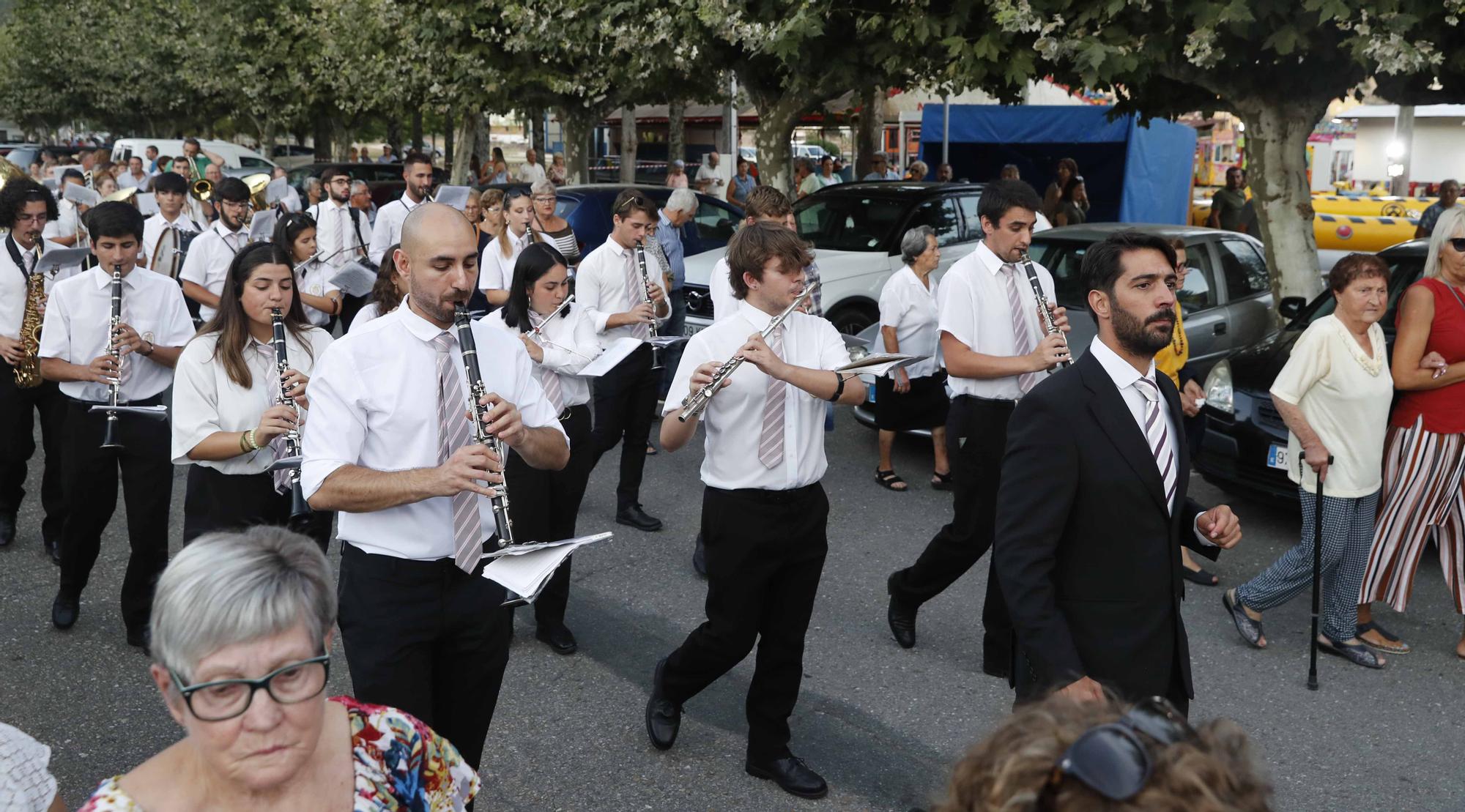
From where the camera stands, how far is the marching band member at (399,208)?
10750 mm

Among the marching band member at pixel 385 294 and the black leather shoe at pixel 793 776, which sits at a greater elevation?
the marching band member at pixel 385 294

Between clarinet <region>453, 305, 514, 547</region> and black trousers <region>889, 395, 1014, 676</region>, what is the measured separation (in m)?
2.56

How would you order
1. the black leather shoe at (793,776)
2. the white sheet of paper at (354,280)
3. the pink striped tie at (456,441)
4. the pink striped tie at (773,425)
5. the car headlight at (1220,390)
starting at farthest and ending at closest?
the car headlight at (1220,390), the white sheet of paper at (354,280), the black leather shoe at (793,776), the pink striped tie at (773,425), the pink striped tie at (456,441)

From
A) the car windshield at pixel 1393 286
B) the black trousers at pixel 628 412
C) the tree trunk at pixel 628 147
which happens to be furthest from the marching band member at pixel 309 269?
the tree trunk at pixel 628 147

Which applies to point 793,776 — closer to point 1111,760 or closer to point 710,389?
point 710,389

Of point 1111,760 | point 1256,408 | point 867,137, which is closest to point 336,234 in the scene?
point 1256,408

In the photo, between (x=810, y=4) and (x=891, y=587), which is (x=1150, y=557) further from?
(x=810, y=4)

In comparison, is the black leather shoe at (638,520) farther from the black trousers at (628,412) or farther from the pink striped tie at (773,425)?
the pink striped tie at (773,425)

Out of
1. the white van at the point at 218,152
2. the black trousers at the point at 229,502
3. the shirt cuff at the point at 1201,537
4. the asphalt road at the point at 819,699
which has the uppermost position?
the white van at the point at 218,152

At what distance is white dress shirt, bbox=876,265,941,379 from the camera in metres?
8.23

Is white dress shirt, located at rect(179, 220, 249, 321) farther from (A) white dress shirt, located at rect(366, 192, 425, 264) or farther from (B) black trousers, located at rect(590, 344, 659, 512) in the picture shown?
(B) black trousers, located at rect(590, 344, 659, 512)

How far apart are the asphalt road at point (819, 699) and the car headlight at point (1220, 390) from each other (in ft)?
2.77

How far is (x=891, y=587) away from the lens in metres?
5.95

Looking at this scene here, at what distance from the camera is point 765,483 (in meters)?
4.38
